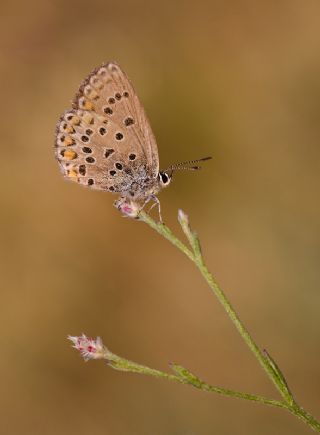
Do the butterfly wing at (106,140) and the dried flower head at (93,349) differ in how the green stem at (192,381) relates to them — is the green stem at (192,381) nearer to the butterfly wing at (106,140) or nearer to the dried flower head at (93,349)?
the dried flower head at (93,349)

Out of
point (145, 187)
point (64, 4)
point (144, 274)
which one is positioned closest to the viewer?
point (145, 187)

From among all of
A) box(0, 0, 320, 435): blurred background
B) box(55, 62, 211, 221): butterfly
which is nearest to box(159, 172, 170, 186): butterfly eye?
box(55, 62, 211, 221): butterfly

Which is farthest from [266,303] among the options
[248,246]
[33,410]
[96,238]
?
[33,410]

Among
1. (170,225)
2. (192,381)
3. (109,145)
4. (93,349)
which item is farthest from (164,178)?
(170,225)

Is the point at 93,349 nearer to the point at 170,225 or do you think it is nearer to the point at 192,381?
the point at 192,381

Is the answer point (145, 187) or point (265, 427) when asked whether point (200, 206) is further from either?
point (145, 187)

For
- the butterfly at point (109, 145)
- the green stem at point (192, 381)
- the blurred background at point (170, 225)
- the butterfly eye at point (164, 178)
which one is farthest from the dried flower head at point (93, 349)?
the blurred background at point (170, 225)
